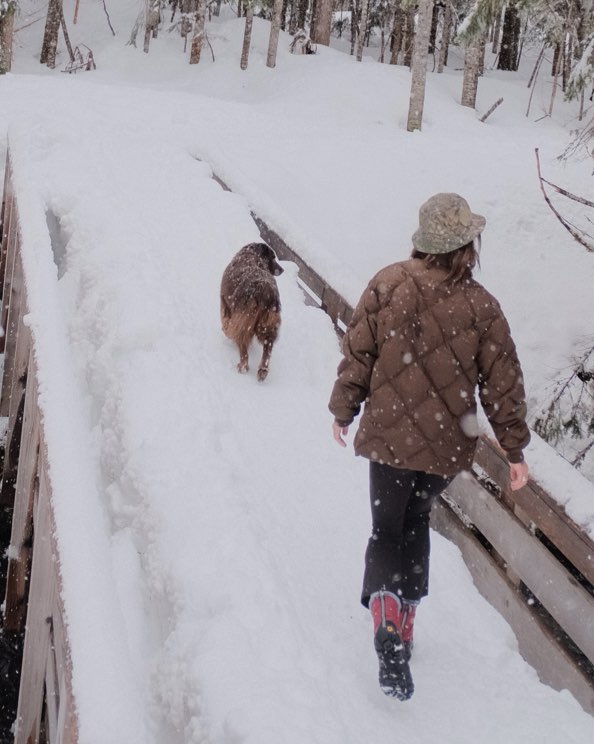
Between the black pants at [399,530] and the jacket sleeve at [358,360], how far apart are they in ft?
0.89

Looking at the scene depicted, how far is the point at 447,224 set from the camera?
267 cm

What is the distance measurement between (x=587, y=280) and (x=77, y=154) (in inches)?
312

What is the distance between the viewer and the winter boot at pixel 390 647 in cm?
289

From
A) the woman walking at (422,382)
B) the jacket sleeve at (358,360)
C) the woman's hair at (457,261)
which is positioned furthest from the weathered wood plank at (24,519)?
the woman's hair at (457,261)

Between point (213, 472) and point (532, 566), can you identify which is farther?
point (213, 472)

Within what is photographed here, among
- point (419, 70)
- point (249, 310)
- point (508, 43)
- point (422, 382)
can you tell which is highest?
point (508, 43)

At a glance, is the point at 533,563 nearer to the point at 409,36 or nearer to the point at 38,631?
the point at 38,631

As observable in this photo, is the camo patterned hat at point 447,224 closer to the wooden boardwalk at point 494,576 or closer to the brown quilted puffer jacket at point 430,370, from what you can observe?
the brown quilted puffer jacket at point 430,370

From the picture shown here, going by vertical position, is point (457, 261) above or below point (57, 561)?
above

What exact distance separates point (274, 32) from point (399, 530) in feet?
80.4

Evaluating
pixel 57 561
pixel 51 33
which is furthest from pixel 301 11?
pixel 57 561

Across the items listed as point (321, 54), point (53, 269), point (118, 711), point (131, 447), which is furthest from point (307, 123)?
point (118, 711)

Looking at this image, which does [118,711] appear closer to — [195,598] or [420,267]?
[195,598]

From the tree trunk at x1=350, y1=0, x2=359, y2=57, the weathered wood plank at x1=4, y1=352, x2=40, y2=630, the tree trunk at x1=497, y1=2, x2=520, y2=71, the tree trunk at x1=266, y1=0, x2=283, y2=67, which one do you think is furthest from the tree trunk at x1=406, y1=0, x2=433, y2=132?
the tree trunk at x1=350, y1=0, x2=359, y2=57
